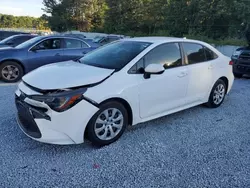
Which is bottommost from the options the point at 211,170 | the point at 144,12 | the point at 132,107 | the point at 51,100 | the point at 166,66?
the point at 211,170

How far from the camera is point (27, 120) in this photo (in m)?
3.11

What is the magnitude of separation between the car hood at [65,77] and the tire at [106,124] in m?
0.40

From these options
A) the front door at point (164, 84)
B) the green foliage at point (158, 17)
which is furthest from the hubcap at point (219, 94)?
the green foliage at point (158, 17)

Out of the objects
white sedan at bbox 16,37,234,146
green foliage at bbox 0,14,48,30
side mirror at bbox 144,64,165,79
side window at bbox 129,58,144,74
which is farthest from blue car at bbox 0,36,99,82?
green foliage at bbox 0,14,48,30

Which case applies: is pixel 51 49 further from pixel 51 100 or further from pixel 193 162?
pixel 193 162

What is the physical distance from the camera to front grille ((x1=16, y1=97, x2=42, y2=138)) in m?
3.01

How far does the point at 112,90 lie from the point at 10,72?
4.98 meters

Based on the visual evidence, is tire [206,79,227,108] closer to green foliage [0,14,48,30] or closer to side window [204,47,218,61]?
side window [204,47,218,61]

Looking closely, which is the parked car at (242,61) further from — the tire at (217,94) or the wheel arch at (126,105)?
the wheel arch at (126,105)

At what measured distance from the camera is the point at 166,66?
3.91 m

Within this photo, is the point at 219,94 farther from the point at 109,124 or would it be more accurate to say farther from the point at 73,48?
the point at 73,48

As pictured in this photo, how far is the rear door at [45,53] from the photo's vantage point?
7109 millimetres

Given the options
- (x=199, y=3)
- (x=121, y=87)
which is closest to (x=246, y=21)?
(x=199, y=3)

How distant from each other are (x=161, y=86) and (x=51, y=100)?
1.70 meters
